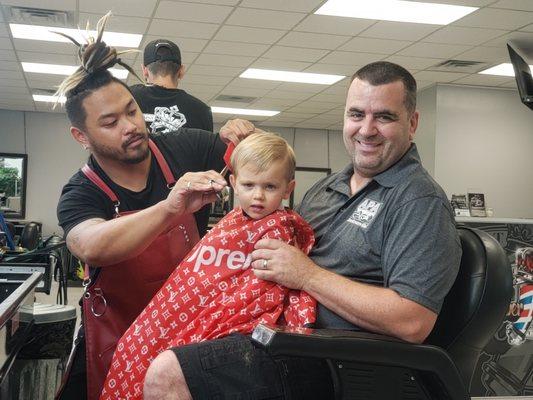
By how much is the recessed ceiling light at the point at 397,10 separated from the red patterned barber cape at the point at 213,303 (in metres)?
4.68

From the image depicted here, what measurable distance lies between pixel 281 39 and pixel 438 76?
8.88 ft

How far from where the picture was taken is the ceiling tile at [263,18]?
6.25m

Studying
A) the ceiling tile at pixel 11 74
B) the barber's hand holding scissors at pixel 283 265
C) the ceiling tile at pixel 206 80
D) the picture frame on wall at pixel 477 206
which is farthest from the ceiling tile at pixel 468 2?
the ceiling tile at pixel 11 74

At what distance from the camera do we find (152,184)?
198cm

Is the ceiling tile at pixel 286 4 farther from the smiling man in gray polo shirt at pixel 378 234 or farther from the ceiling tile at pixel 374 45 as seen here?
the smiling man in gray polo shirt at pixel 378 234

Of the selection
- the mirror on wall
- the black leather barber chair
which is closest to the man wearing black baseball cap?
the black leather barber chair

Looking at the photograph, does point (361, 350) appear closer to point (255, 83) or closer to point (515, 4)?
point (515, 4)

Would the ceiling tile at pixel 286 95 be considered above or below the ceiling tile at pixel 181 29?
below

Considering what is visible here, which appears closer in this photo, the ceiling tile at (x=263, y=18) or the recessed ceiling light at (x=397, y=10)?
the recessed ceiling light at (x=397, y=10)

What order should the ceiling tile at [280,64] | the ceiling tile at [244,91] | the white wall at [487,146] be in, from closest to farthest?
the ceiling tile at [280,64]
the white wall at [487,146]
the ceiling tile at [244,91]

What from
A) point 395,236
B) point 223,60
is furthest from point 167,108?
point 223,60

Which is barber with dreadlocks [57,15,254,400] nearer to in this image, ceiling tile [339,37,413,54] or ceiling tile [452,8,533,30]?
ceiling tile [452,8,533,30]

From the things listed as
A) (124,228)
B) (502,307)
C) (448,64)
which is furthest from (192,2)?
(502,307)

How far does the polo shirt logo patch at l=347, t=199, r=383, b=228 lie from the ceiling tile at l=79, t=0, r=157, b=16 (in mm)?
4914
